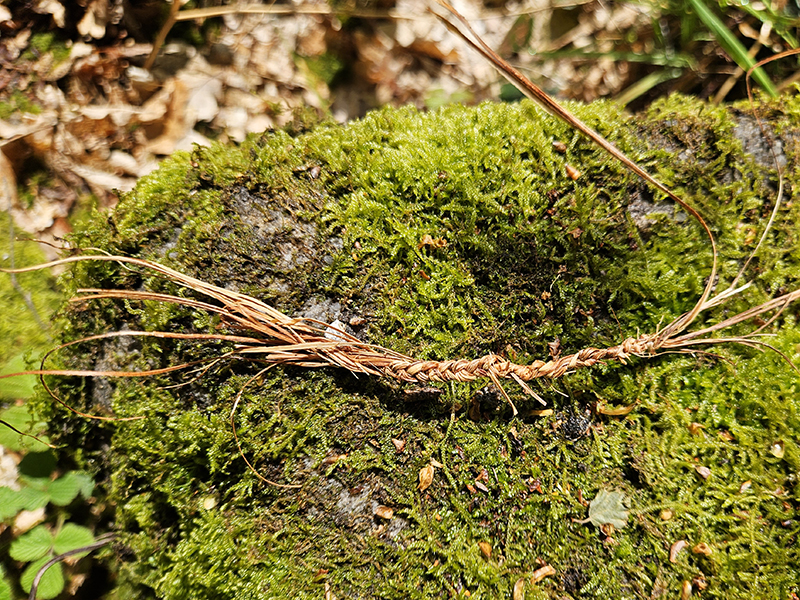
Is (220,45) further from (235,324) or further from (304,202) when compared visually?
(235,324)

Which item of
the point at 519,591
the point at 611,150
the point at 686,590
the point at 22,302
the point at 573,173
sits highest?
the point at 611,150

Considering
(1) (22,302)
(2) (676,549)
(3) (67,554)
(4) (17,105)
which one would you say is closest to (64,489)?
(3) (67,554)

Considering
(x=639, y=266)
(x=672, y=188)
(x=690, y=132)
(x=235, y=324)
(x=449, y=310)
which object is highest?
(x=690, y=132)

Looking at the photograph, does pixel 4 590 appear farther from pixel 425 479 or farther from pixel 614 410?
pixel 614 410

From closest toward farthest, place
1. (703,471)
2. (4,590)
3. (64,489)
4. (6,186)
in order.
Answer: (703,471) < (4,590) < (64,489) < (6,186)

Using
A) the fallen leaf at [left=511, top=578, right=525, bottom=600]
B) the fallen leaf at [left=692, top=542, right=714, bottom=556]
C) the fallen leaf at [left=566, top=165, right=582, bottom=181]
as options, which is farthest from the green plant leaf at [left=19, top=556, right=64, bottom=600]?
the fallen leaf at [left=566, top=165, right=582, bottom=181]

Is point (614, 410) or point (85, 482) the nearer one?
point (614, 410)

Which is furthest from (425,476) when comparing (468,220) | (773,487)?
(773,487)
